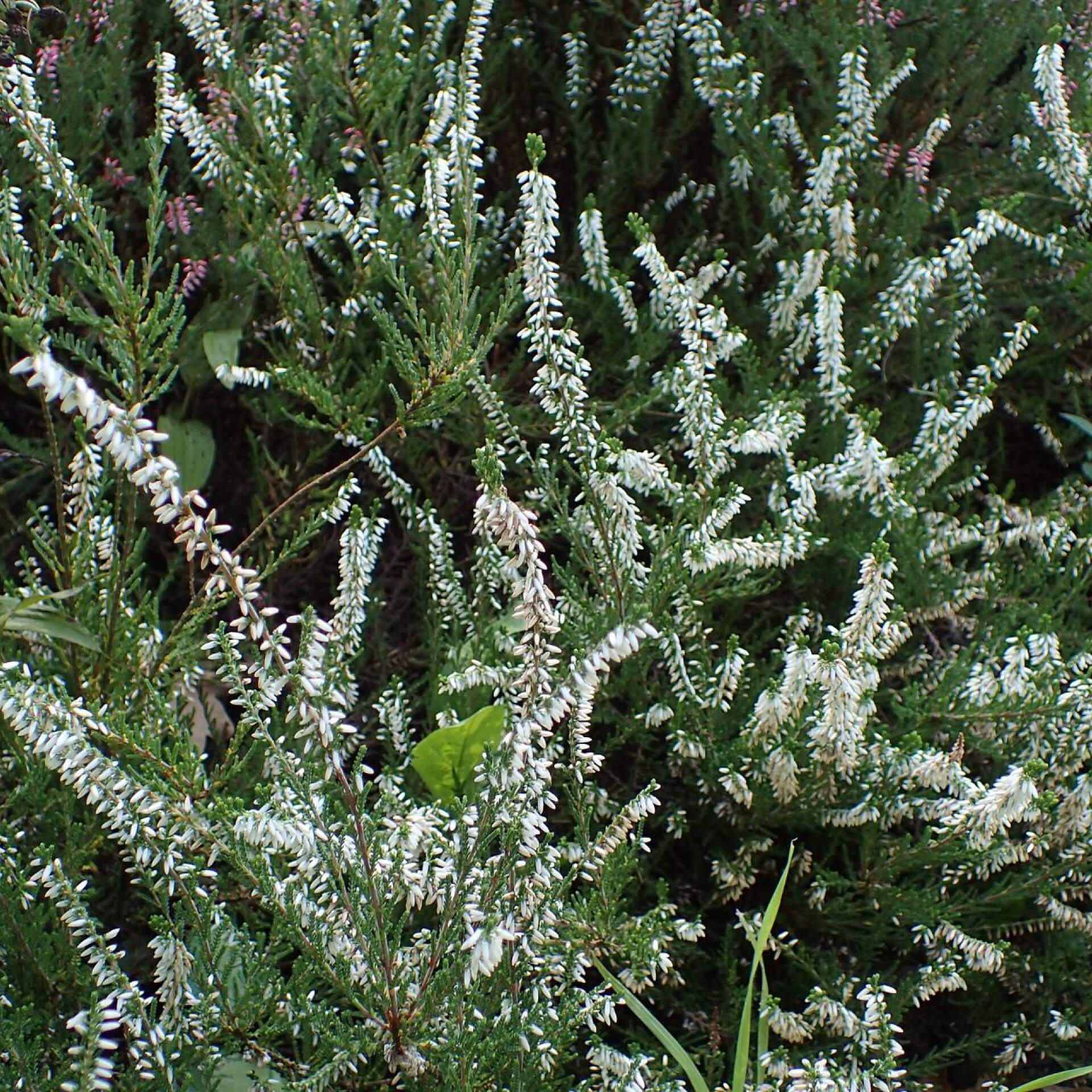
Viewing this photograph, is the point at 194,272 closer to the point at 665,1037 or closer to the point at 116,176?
the point at 116,176

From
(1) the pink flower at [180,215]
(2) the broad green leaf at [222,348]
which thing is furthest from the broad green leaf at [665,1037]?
(1) the pink flower at [180,215]

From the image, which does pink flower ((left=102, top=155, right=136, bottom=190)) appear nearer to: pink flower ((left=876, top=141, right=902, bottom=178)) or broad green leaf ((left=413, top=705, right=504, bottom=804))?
broad green leaf ((left=413, top=705, right=504, bottom=804))

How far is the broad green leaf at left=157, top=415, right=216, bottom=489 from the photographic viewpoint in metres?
2.43

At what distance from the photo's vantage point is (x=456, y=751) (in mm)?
1785

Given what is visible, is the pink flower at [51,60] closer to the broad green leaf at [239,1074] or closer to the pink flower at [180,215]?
the pink flower at [180,215]

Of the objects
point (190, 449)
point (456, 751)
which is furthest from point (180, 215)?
point (456, 751)

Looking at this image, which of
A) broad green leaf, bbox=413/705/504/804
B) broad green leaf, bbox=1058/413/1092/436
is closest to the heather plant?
broad green leaf, bbox=413/705/504/804

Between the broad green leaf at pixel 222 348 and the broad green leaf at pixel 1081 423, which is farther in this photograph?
the broad green leaf at pixel 1081 423

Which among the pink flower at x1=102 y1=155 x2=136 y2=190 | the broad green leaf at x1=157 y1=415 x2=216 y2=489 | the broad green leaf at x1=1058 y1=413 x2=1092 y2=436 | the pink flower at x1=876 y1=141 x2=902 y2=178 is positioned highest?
the pink flower at x1=876 y1=141 x2=902 y2=178

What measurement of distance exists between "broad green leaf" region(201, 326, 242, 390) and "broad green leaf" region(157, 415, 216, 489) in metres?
0.14

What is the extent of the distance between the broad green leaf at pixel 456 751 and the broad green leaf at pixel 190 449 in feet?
2.97

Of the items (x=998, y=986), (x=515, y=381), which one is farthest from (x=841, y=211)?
(x=998, y=986)

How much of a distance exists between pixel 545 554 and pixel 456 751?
0.83 m

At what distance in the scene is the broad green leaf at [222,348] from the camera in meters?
2.29
